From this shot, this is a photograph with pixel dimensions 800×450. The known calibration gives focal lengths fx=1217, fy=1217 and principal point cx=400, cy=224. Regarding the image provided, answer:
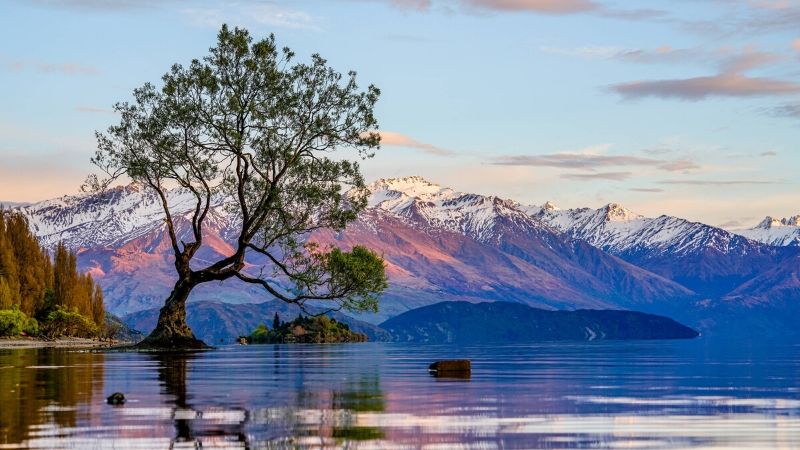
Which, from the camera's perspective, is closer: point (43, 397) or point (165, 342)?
point (43, 397)

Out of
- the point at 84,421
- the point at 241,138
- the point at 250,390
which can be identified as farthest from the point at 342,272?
the point at 84,421

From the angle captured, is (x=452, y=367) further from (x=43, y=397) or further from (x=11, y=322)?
(x=11, y=322)

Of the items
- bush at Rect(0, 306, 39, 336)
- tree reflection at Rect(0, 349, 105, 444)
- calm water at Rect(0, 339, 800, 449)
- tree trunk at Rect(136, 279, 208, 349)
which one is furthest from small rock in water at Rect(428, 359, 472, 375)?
bush at Rect(0, 306, 39, 336)

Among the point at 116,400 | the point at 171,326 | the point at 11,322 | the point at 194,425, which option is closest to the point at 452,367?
the point at 116,400

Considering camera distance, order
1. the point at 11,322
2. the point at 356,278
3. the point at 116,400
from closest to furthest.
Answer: the point at 116,400 → the point at 356,278 → the point at 11,322

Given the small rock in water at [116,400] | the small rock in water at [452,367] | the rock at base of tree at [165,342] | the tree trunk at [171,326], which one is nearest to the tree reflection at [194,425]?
the small rock in water at [116,400]

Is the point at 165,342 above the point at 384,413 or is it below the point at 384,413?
above

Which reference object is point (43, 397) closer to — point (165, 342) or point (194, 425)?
point (194, 425)

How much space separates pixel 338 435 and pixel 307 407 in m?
10.2

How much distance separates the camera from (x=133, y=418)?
3894cm

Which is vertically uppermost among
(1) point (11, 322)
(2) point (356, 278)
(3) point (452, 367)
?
(1) point (11, 322)

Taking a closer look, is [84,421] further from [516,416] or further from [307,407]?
[516,416]

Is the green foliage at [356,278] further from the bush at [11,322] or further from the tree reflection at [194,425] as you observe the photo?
the bush at [11,322]

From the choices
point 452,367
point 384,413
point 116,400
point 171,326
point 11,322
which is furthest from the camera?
point 11,322
